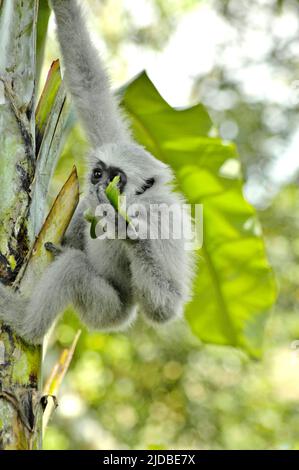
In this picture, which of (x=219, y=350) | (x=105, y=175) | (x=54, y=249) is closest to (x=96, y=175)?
(x=105, y=175)

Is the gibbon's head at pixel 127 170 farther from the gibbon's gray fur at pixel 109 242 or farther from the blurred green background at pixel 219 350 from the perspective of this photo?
the blurred green background at pixel 219 350

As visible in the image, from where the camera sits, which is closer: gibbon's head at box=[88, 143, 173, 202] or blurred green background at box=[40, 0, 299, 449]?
gibbon's head at box=[88, 143, 173, 202]

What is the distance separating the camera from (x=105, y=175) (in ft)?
13.0

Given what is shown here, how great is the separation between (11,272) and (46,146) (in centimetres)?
66

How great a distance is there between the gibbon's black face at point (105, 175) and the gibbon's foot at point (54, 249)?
80cm

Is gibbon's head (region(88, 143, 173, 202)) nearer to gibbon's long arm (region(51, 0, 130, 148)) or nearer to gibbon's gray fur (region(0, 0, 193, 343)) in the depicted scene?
gibbon's gray fur (region(0, 0, 193, 343))

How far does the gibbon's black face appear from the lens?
12.9ft

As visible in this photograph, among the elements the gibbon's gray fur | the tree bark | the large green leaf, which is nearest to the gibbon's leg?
the gibbon's gray fur

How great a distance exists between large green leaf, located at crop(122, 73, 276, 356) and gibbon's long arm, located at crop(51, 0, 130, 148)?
256 millimetres

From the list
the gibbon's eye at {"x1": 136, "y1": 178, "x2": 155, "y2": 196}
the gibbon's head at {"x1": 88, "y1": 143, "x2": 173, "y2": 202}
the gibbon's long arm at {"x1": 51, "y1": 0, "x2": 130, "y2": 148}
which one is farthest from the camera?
the gibbon's eye at {"x1": 136, "y1": 178, "x2": 155, "y2": 196}

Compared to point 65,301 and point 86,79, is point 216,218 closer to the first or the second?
point 86,79

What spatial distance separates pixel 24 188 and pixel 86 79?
1.49m

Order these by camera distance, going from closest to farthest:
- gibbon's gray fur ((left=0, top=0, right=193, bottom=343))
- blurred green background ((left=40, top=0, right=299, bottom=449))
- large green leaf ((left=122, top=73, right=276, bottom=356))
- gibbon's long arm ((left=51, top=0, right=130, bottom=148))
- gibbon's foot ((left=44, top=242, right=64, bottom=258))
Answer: gibbon's foot ((left=44, top=242, right=64, bottom=258)), gibbon's gray fur ((left=0, top=0, right=193, bottom=343)), gibbon's long arm ((left=51, top=0, right=130, bottom=148)), large green leaf ((left=122, top=73, right=276, bottom=356)), blurred green background ((left=40, top=0, right=299, bottom=449))

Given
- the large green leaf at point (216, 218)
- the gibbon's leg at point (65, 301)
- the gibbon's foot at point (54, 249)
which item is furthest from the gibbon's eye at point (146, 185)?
the gibbon's foot at point (54, 249)
